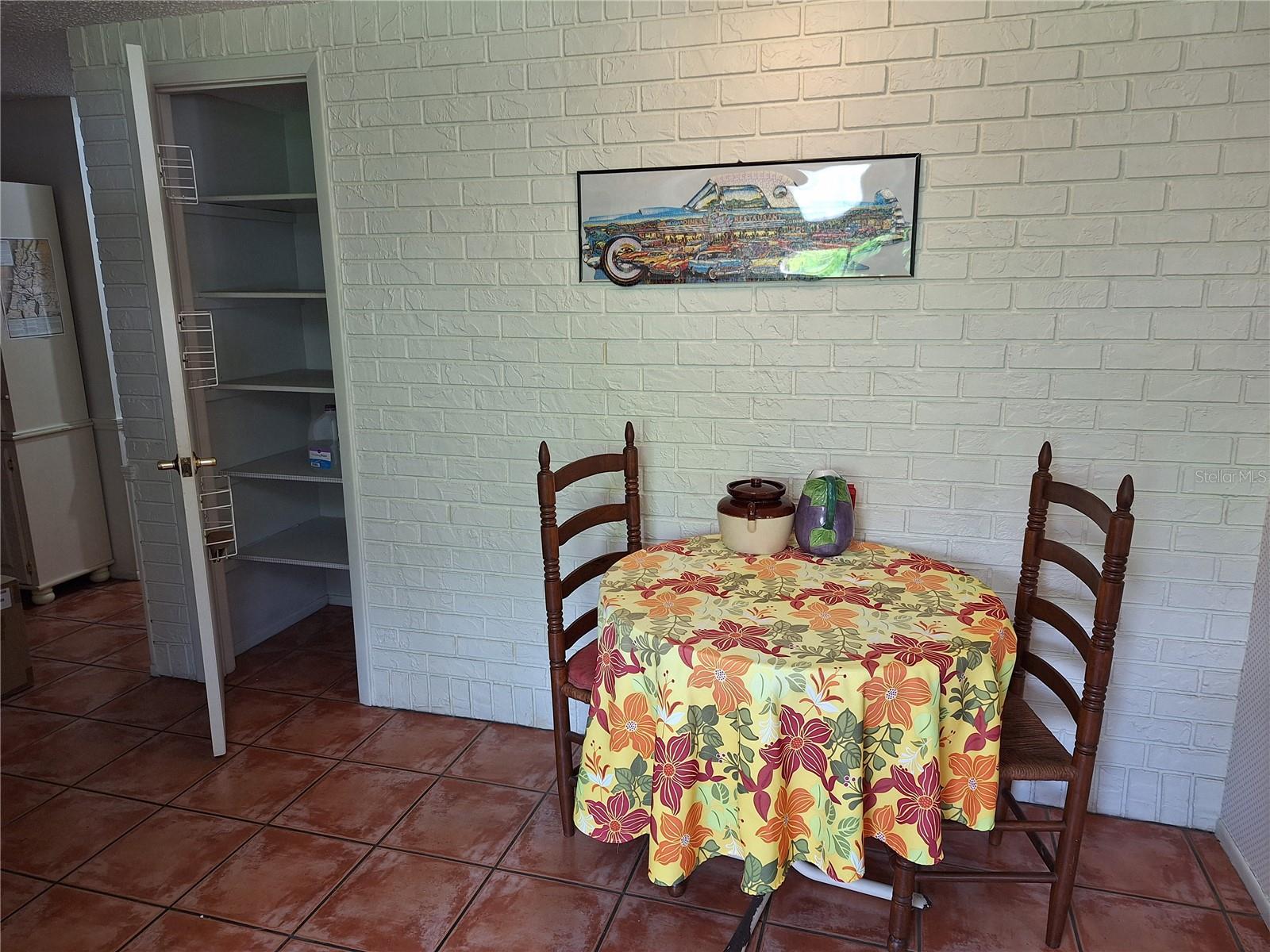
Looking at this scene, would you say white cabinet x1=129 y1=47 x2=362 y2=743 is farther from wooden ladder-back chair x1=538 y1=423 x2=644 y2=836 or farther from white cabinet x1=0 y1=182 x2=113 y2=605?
white cabinet x1=0 y1=182 x2=113 y2=605

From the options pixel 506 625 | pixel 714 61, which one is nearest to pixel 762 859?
pixel 506 625

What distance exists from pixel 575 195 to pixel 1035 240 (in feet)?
3.88

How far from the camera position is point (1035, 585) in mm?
2146

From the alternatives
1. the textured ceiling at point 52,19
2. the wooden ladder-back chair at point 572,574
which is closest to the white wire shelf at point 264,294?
the textured ceiling at point 52,19

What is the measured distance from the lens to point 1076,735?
181 cm

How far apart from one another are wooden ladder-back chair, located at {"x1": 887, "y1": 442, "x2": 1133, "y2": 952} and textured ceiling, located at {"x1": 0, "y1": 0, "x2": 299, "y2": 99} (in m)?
2.57

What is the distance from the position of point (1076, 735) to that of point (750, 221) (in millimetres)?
1419

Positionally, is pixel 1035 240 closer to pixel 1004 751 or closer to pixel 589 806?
pixel 1004 751

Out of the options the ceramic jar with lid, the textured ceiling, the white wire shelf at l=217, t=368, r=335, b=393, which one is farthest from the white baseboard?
the textured ceiling

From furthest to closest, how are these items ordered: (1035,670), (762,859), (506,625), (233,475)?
(233,475) < (506,625) < (1035,670) < (762,859)

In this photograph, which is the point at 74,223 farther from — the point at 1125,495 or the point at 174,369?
the point at 1125,495

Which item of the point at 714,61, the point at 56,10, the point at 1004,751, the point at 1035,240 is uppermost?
the point at 56,10

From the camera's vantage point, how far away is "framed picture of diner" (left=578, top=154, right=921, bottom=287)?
216cm

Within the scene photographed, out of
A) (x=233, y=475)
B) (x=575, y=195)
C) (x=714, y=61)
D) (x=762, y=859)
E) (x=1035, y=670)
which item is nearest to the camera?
(x=762, y=859)
